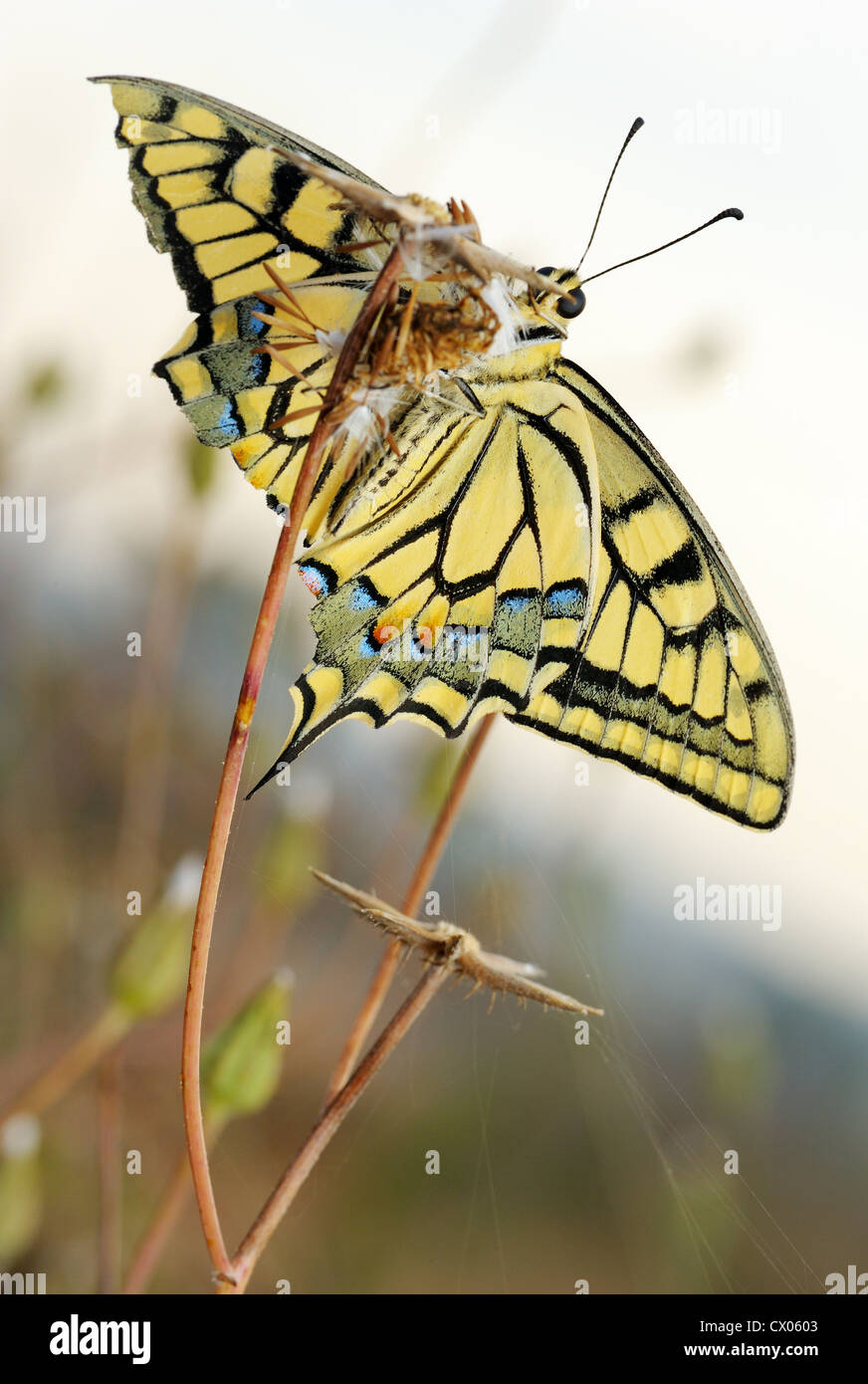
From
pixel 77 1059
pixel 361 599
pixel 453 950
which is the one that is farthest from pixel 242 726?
pixel 77 1059

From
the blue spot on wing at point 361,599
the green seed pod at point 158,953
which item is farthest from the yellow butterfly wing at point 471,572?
the green seed pod at point 158,953

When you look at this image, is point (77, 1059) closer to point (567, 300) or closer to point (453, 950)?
point (453, 950)

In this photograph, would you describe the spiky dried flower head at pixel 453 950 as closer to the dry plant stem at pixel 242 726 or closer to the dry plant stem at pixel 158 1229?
the dry plant stem at pixel 242 726

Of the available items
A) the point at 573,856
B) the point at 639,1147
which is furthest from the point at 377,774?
the point at 639,1147

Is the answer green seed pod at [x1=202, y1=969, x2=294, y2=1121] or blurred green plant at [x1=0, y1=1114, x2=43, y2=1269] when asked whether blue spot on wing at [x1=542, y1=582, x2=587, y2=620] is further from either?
blurred green plant at [x1=0, y1=1114, x2=43, y2=1269]
